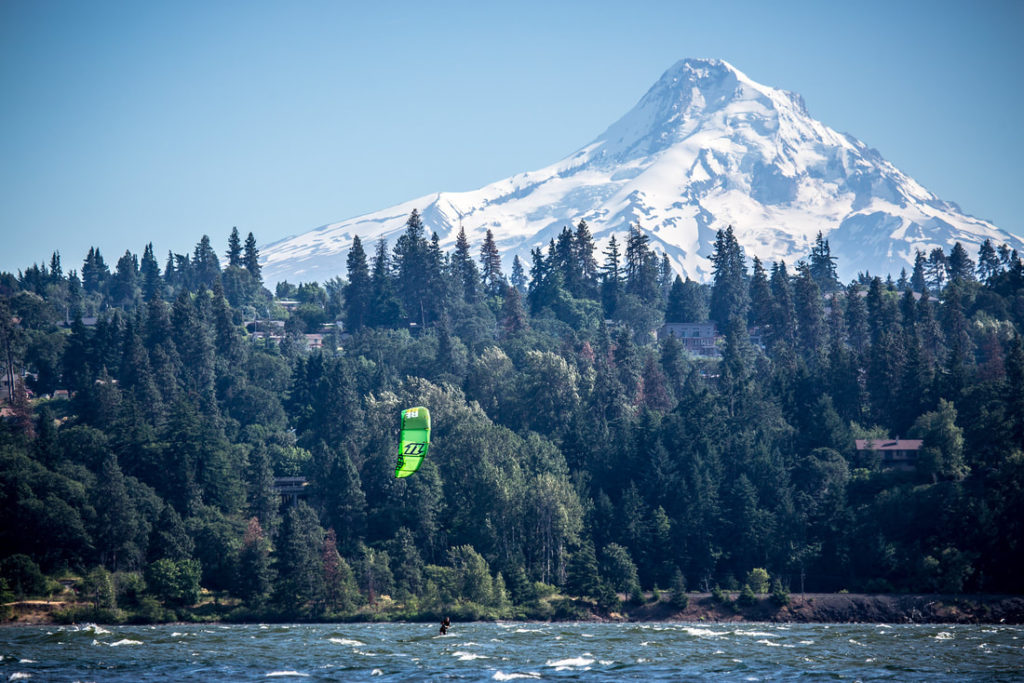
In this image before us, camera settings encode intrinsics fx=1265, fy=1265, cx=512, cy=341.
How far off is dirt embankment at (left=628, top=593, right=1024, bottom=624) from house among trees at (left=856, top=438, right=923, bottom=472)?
17.3 metres

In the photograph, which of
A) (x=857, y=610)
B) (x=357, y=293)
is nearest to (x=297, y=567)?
(x=857, y=610)

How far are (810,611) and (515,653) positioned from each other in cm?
2959

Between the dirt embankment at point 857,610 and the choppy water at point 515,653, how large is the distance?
4.21m

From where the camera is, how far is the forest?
3595 inches

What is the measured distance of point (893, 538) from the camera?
94250 mm

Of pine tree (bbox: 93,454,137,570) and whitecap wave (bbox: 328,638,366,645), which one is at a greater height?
pine tree (bbox: 93,454,137,570)

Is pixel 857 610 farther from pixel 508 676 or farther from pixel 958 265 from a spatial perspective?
pixel 958 265

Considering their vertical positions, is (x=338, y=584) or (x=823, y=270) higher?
(x=823, y=270)

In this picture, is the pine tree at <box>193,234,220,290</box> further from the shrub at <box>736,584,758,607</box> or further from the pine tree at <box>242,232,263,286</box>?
the shrub at <box>736,584,758,607</box>

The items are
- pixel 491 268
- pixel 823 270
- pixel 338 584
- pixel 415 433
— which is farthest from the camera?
pixel 823 270

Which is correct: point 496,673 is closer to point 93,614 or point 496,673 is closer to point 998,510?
point 93,614

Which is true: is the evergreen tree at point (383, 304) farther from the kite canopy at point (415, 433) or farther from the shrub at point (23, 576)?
the kite canopy at point (415, 433)

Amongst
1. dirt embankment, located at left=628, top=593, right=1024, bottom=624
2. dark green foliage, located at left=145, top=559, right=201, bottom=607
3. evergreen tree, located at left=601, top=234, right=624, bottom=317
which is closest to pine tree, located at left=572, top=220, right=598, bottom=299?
evergreen tree, located at left=601, top=234, right=624, bottom=317

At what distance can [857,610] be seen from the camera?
3460 inches
